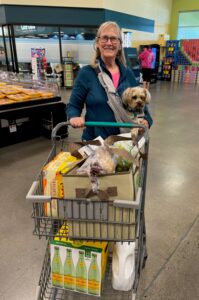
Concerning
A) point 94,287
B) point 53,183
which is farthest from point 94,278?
point 53,183

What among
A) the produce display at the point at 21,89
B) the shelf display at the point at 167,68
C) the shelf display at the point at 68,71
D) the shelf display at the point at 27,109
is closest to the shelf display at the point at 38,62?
the shelf display at the point at 68,71

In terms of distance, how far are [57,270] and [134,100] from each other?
1242 millimetres

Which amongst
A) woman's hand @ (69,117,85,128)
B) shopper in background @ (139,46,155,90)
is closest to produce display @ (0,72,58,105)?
woman's hand @ (69,117,85,128)

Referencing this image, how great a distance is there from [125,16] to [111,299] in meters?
10.3

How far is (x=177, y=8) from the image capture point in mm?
13828

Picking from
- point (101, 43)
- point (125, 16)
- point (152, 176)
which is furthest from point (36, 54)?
point (101, 43)

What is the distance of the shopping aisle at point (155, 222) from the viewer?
180cm

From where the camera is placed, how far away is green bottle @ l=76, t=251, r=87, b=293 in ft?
4.40

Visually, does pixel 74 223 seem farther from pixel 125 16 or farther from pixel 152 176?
pixel 125 16

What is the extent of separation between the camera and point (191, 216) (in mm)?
2516

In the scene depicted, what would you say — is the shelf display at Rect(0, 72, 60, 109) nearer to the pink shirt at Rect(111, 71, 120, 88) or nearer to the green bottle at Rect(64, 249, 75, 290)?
the pink shirt at Rect(111, 71, 120, 88)

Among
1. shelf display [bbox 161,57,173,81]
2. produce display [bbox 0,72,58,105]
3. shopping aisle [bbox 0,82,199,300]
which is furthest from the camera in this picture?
shelf display [bbox 161,57,173,81]

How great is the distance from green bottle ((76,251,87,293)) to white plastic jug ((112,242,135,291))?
16 cm

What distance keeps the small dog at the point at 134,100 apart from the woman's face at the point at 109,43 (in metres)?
0.26
